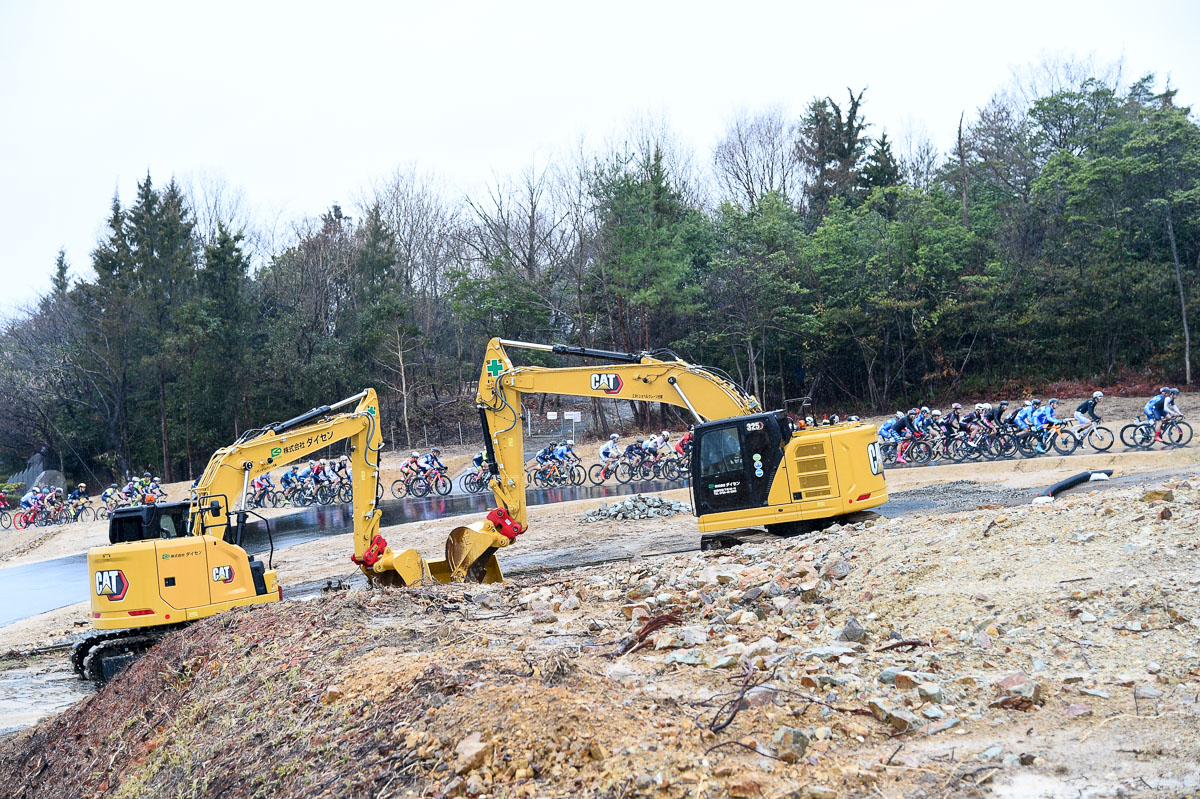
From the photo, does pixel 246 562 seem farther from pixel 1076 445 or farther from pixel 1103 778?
pixel 1076 445

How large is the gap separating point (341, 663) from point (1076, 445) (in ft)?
67.1

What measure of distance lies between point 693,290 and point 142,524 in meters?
28.7

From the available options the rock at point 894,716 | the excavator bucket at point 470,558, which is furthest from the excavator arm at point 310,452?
the rock at point 894,716

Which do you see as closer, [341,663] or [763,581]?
[341,663]

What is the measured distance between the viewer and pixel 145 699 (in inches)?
318

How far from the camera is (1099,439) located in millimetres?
22094

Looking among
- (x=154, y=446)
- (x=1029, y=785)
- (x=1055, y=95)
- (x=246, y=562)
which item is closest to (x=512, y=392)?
(x=246, y=562)

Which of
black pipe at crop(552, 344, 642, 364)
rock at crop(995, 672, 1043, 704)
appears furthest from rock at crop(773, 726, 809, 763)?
black pipe at crop(552, 344, 642, 364)

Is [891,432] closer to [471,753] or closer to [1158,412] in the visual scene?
[1158,412]

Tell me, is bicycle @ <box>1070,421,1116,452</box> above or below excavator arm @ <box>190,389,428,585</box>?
below

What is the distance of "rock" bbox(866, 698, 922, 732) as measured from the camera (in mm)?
4938

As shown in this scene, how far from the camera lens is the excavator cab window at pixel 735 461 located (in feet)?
40.2

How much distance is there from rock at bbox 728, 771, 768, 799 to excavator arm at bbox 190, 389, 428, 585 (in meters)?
8.25

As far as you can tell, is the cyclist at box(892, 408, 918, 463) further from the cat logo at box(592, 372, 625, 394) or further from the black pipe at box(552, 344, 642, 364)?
the cat logo at box(592, 372, 625, 394)
